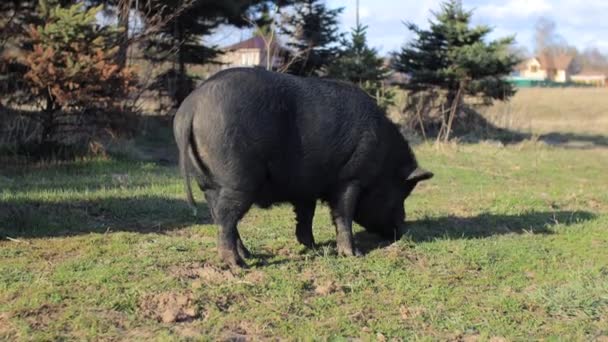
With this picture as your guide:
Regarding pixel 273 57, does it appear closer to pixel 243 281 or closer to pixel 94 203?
pixel 94 203

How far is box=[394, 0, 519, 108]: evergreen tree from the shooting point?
20.4m

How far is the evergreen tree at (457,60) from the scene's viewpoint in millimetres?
20406

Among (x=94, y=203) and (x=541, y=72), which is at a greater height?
(x=541, y=72)

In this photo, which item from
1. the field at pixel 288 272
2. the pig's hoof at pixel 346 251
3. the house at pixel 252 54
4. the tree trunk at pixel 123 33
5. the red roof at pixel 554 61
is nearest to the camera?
the field at pixel 288 272

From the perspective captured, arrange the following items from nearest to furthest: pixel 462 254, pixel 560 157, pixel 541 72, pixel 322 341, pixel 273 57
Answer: pixel 322 341 < pixel 462 254 < pixel 560 157 < pixel 273 57 < pixel 541 72

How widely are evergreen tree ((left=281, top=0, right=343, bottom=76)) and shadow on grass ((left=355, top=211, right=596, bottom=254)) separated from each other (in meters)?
13.1

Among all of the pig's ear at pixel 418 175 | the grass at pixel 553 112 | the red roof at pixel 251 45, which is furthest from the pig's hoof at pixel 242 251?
the grass at pixel 553 112

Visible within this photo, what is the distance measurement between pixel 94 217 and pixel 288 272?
130 inches

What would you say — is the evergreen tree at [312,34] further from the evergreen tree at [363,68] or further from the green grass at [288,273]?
the green grass at [288,273]

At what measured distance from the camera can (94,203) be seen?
8.48 m

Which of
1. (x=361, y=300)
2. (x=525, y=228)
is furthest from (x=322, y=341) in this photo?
(x=525, y=228)

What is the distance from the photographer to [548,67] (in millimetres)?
113000

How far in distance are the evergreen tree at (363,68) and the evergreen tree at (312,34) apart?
0.84 m

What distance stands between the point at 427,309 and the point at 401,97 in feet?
57.4
